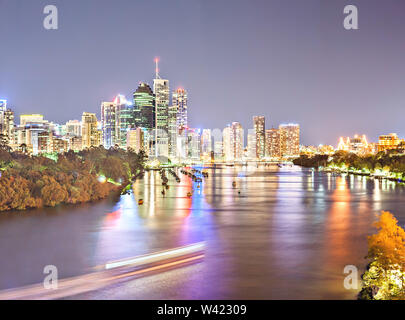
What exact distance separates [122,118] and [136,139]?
18488 mm

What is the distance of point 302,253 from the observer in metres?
14.0

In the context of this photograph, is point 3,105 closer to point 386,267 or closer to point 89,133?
point 89,133

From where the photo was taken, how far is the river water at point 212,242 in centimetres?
1066

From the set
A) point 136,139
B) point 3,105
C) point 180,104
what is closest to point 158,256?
point 3,105

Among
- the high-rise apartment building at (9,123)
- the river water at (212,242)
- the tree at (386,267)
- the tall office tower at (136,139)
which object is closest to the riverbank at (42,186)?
the river water at (212,242)

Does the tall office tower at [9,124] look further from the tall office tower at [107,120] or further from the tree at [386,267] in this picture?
the tree at [386,267]

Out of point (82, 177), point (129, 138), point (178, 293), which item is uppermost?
point (129, 138)

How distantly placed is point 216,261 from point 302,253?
3027 millimetres

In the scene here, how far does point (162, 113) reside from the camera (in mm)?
136375

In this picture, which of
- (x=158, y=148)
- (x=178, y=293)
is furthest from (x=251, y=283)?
(x=158, y=148)

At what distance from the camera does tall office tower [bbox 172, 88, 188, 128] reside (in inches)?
6496

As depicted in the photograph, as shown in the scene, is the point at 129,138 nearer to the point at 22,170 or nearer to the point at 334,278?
the point at 22,170

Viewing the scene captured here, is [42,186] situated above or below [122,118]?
below

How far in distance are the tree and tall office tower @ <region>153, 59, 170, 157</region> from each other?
4536 inches
